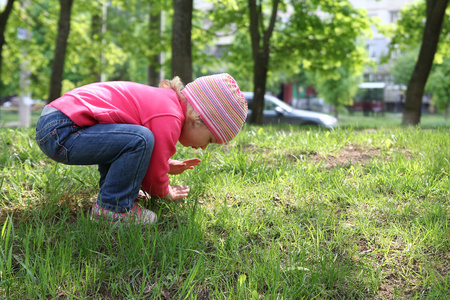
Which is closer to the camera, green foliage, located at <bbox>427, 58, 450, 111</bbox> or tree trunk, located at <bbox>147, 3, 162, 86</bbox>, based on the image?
tree trunk, located at <bbox>147, 3, 162, 86</bbox>

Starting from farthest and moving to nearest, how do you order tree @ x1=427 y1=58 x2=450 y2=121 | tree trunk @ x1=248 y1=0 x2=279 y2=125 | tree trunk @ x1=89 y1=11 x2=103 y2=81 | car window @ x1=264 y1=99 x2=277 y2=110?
tree @ x1=427 y1=58 x2=450 y2=121 → tree trunk @ x1=89 y1=11 x2=103 y2=81 → car window @ x1=264 y1=99 x2=277 y2=110 → tree trunk @ x1=248 y1=0 x2=279 y2=125

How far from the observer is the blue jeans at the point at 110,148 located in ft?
6.95

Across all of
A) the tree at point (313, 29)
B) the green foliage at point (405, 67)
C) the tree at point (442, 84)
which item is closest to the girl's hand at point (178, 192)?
the tree at point (313, 29)

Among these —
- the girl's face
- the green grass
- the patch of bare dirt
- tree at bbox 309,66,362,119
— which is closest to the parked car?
the patch of bare dirt

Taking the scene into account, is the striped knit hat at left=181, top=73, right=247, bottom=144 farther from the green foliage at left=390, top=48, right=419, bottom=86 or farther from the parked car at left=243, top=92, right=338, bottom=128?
the green foliage at left=390, top=48, right=419, bottom=86

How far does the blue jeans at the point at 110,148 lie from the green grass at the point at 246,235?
21 cm

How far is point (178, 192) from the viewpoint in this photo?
8.46ft

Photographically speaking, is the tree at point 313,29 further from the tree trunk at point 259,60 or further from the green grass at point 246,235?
the green grass at point 246,235

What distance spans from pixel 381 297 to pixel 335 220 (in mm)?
603

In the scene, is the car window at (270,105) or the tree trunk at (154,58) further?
the car window at (270,105)

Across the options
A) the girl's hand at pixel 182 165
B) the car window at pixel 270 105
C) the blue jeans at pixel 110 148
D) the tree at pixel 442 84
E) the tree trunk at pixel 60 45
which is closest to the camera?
the blue jeans at pixel 110 148

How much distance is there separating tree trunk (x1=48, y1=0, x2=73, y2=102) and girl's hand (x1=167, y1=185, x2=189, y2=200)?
7.98m

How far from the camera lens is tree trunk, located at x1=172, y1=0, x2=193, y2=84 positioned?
7.79 m

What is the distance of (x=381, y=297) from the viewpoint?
1748 mm
